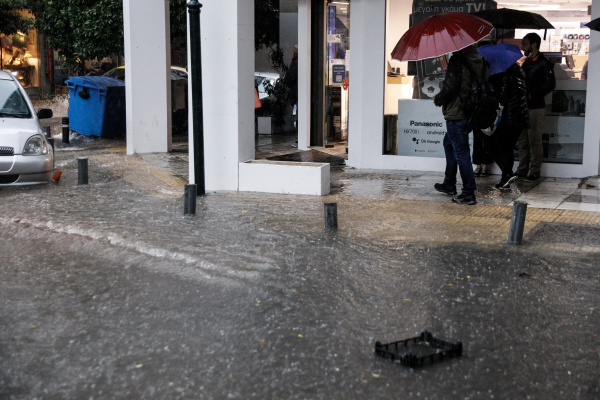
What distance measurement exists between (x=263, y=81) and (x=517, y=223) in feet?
43.0

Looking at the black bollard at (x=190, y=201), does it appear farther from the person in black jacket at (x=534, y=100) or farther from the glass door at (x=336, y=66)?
the glass door at (x=336, y=66)

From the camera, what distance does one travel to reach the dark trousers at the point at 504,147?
9.21 m

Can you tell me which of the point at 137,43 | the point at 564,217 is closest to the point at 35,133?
the point at 137,43

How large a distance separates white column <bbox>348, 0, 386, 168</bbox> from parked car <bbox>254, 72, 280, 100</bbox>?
7293 millimetres

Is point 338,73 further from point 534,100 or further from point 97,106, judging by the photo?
point 97,106

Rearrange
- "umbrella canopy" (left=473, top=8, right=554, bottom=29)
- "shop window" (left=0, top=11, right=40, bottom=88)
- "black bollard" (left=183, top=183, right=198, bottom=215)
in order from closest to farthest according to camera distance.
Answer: "black bollard" (left=183, top=183, right=198, bottom=215) → "umbrella canopy" (left=473, top=8, right=554, bottom=29) → "shop window" (left=0, top=11, right=40, bottom=88)

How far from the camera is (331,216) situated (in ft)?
23.6

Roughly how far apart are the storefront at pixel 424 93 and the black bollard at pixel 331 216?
4364 millimetres

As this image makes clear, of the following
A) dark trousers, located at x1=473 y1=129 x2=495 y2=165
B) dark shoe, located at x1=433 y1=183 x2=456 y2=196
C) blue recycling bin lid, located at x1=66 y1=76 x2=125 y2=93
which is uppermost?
blue recycling bin lid, located at x1=66 y1=76 x2=125 y2=93

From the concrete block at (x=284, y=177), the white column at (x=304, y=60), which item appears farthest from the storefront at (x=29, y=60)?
the concrete block at (x=284, y=177)

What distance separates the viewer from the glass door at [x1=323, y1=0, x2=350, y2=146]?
13852mm

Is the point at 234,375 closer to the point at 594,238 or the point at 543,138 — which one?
the point at 594,238

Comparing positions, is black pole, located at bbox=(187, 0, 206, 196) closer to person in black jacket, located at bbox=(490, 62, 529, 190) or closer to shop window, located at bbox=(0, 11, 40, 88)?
person in black jacket, located at bbox=(490, 62, 529, 190)

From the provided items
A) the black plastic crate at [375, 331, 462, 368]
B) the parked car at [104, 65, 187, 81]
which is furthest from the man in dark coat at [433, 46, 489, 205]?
the parked car at [104, 65, 187, 81]
